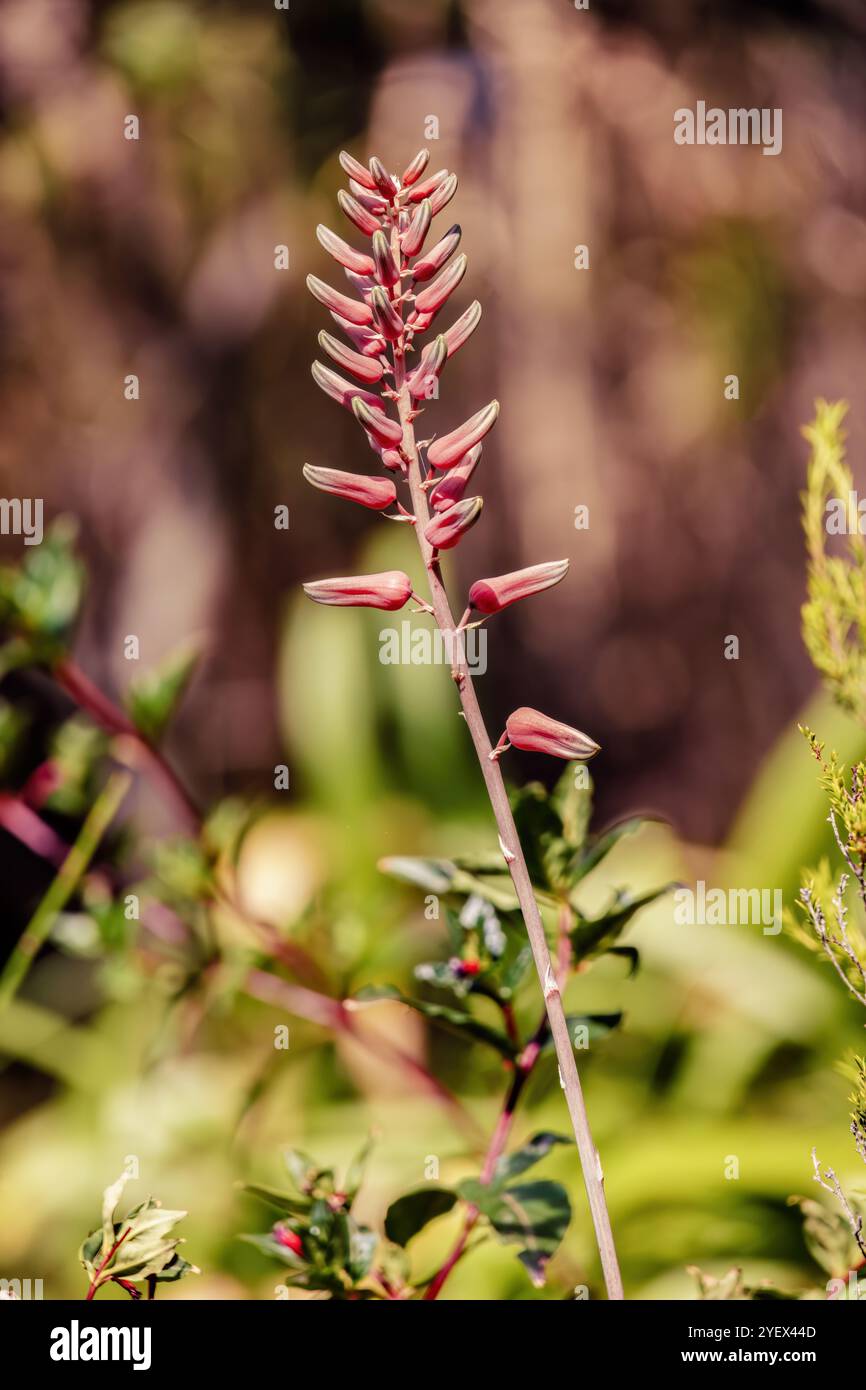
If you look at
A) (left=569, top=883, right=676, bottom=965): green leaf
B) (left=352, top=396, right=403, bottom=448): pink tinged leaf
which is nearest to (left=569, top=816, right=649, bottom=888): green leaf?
(left=569, top=883, right=676, bottom=965): green leaf

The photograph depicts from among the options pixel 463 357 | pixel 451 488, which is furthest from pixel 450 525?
pixel 463 357

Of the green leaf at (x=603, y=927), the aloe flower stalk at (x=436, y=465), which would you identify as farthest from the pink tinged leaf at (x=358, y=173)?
the green leaf at (x=603, y=927)

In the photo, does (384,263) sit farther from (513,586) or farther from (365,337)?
(513,586)

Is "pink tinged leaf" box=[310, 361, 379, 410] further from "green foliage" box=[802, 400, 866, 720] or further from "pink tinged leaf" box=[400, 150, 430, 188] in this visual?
"green foliage" box=[802, 400, 866, 720]

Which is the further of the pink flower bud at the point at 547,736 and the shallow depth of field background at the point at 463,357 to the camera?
the shallow depth of field background at the point at 463,357

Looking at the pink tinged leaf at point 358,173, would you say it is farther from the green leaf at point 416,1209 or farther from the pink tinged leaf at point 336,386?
the green leaf at point 416,1209
